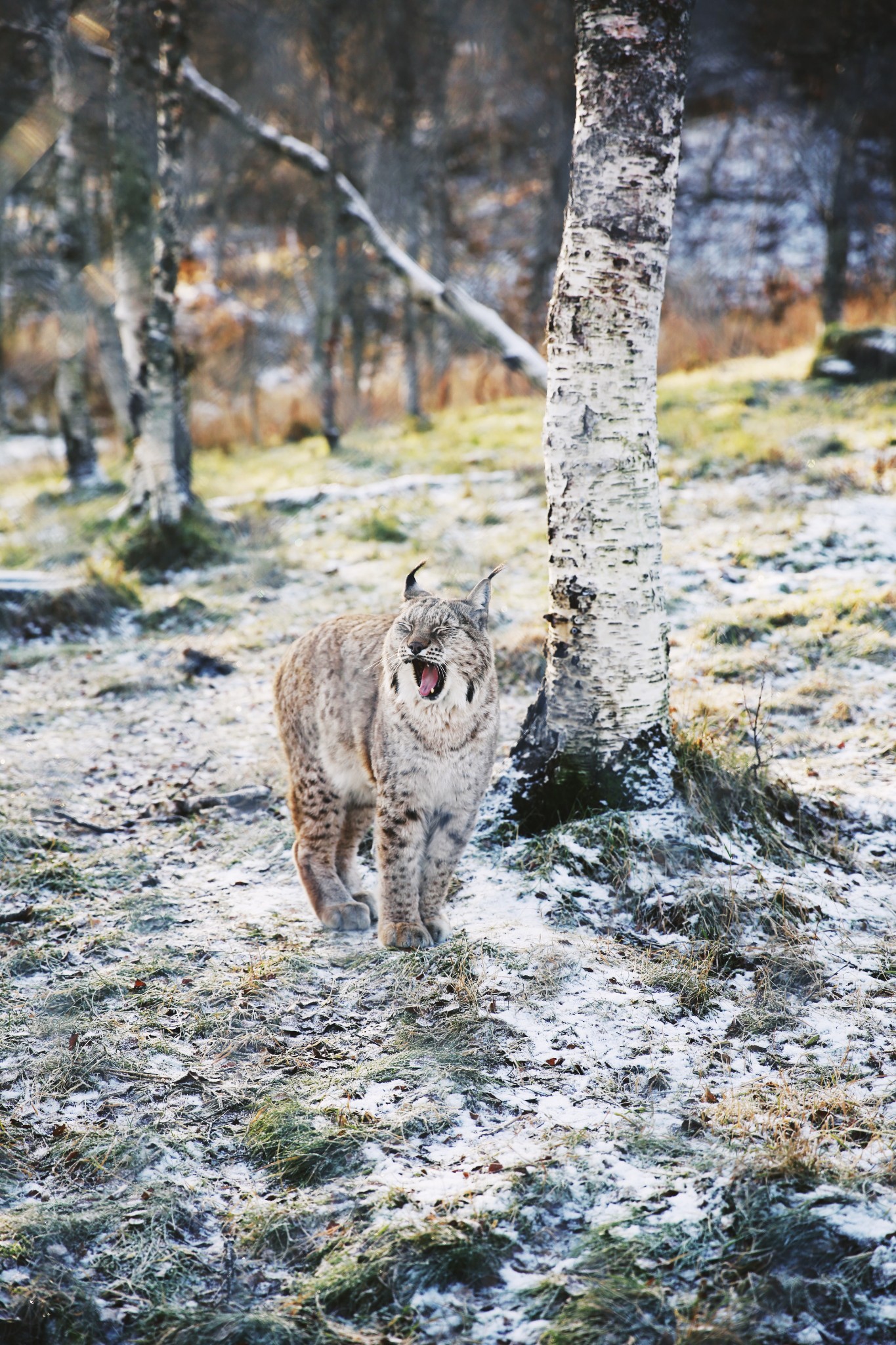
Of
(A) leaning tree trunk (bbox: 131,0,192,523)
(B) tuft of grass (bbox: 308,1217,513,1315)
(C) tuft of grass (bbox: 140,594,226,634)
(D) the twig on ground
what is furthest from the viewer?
(A) leaning tree trunk (bbox: 131,0,192,523)

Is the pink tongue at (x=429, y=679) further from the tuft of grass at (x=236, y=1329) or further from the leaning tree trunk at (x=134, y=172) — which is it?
the leaning tree trunk at (x=134, y=172)

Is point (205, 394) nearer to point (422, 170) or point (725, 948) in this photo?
point (422, 170)

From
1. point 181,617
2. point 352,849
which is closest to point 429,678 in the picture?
point 352,849

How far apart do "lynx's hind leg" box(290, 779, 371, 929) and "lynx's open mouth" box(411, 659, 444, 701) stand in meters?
0.80

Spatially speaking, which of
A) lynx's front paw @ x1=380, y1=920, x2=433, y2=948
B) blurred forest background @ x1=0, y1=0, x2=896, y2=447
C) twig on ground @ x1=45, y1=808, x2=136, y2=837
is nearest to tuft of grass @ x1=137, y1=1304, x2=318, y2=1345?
lynx's front paw @ x1=380, y1=920, x2=433, y2=948

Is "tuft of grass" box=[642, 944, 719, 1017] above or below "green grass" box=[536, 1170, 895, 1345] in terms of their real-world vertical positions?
above

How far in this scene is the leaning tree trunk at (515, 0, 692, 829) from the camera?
4.02 m

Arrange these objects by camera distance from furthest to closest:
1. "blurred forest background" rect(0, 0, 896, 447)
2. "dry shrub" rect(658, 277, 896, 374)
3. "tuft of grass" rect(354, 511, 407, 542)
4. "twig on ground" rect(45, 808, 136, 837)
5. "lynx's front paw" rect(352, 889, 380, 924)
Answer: "dry shrub" rect(658, 277, 896, 374) < "blurred forest background" rect(0, 0, 896, 447) < "tuft of grass" rect(354, 511, 407, 542) < "twig on ground" rect(45, 808, 136, 837) < "lynx's front paw" rect(352, 889, 380, 924)

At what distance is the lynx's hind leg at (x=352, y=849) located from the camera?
4.47 meters

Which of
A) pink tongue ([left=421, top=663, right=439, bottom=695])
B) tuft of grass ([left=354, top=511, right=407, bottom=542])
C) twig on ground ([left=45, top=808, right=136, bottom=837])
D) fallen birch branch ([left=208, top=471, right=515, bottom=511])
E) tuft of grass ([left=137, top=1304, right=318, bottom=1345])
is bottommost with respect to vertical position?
tuft of grass ([left=137, top=1304, right=318, bottom=1345])

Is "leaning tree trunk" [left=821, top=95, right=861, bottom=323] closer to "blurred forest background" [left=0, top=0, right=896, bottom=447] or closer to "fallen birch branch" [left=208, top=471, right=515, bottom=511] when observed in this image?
"blurred forest background" [left=0, top=0, right=896, bottom=447]

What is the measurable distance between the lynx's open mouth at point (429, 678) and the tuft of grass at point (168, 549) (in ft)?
19.9

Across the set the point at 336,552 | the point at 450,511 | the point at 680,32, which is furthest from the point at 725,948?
the point at 450,511

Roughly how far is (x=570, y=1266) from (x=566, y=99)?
58.2 feet
